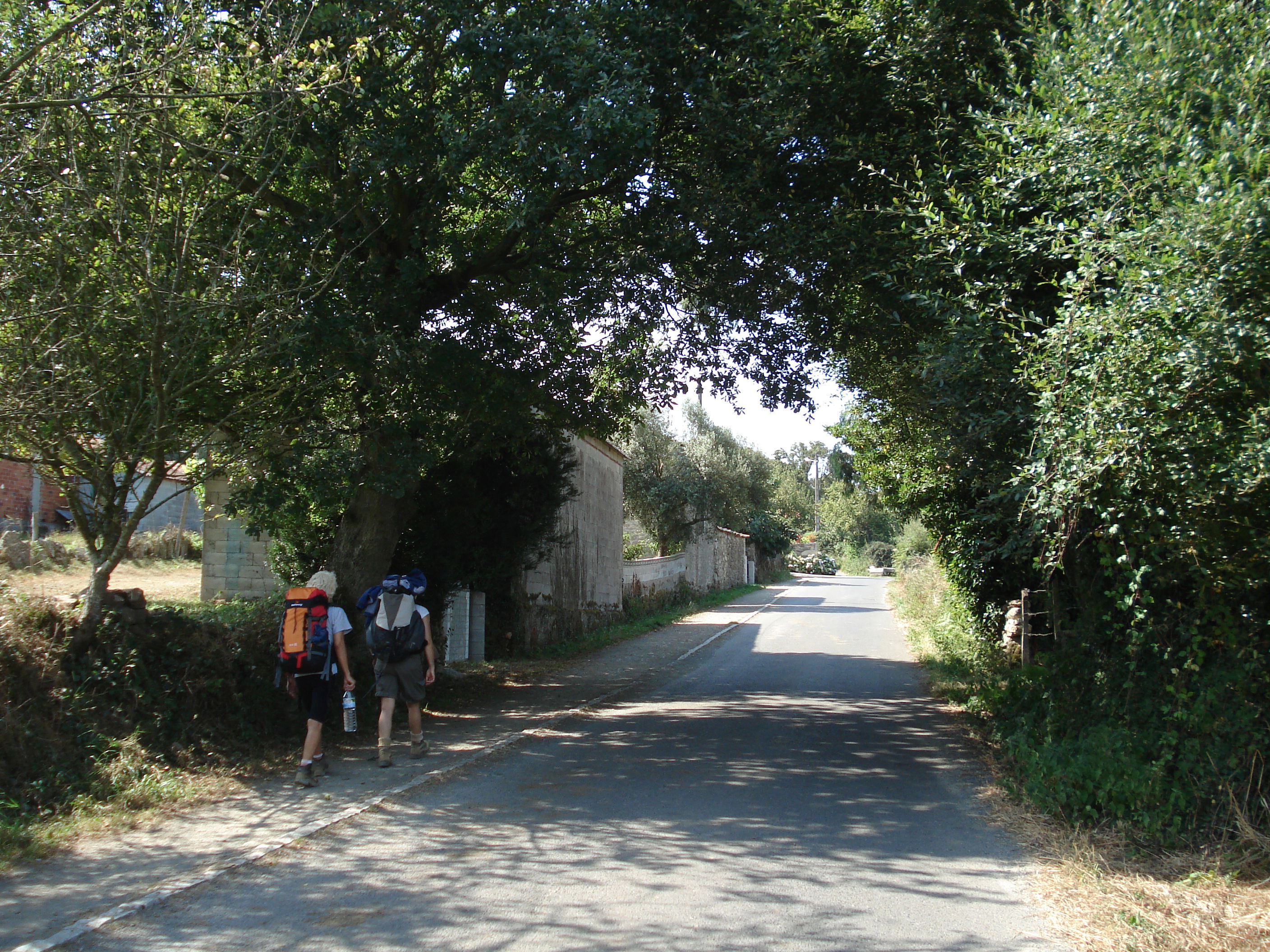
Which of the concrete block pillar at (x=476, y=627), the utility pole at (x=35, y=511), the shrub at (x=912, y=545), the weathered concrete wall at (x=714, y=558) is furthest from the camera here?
the shrub at (x=912, y=545)

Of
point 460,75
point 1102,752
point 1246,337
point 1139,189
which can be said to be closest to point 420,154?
point 460,75

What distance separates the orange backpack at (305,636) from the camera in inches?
285

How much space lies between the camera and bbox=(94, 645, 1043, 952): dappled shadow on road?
4344mm

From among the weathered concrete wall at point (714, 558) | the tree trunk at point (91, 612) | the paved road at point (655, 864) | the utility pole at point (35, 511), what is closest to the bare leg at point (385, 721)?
the paved road at point (655, 864)

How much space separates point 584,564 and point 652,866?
15.6 meters

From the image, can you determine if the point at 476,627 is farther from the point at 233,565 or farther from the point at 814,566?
the point at 814,566

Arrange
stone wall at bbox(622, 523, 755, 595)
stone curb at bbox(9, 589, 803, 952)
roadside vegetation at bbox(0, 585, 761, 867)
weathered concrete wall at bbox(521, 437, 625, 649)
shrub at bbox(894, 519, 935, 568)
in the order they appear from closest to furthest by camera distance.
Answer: stone curb at bbox(9, 589, 803, 952) → roadside vegetation at bbox(0, 585, 761, 867) → weathered concrete wall at bbox(521, 437, 625, 649) → stone wall at bbox(622, 523, 755, 595) → shrub at bbox(894, 519, 935, 568)

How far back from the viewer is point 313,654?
727 centimetres

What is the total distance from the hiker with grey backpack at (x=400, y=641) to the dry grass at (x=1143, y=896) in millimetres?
4905

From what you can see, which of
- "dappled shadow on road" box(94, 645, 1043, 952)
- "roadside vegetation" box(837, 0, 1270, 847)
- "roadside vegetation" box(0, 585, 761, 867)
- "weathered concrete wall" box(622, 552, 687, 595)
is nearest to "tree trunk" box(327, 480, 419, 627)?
"roadside vegetation" box(0, 585, 761, 867)

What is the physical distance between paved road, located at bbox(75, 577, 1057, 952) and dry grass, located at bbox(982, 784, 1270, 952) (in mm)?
218

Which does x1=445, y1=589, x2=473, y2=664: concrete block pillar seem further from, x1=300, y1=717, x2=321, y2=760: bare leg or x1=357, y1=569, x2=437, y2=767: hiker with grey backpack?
x1=300, y1=717, x2=321, y2=760: bare leg

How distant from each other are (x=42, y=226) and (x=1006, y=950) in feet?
24.4

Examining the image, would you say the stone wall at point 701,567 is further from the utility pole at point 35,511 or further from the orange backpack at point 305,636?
the orange backpack at point 305,636
